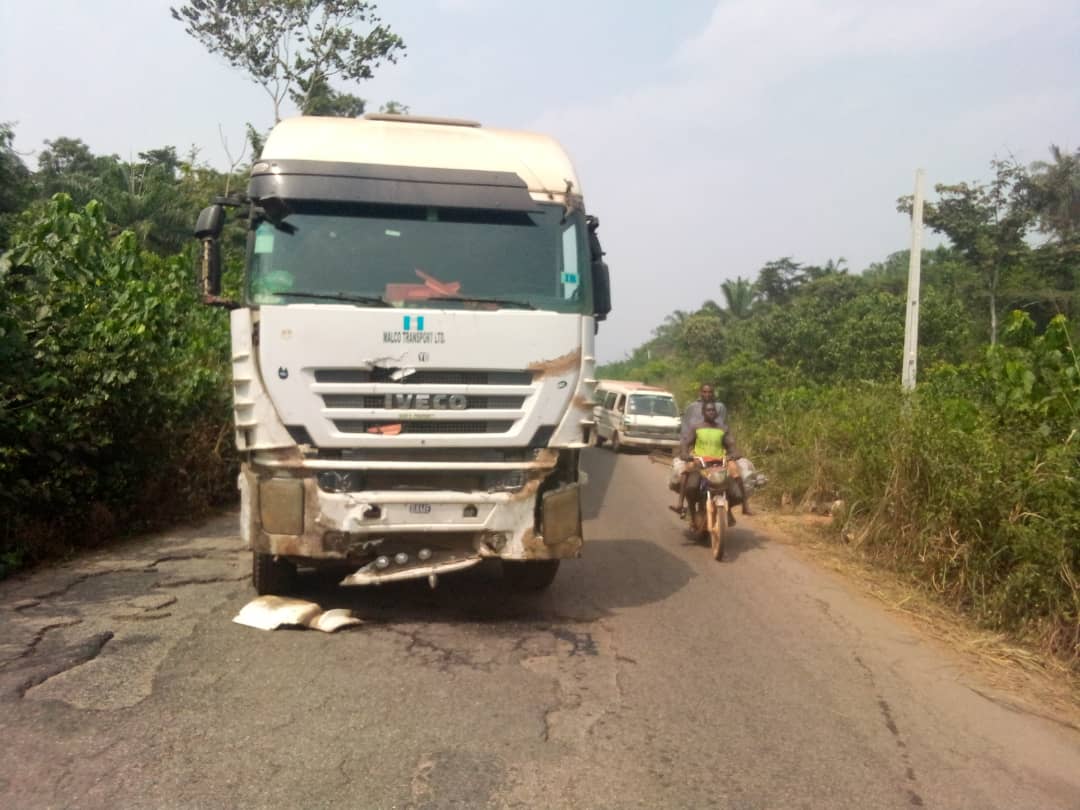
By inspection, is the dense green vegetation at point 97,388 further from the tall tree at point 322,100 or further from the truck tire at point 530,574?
the tall tree at point 322,100

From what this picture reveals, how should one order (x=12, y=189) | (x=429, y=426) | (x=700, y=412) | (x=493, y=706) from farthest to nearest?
(x=12, y=189) < (x=700, y=412) < (x=429, y=426) < (x=493, y=706)

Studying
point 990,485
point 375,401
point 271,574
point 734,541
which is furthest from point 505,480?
point 734,541

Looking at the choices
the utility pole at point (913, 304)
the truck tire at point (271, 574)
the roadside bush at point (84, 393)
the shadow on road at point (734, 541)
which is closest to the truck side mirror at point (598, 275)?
the truck tire at point (271, 574)

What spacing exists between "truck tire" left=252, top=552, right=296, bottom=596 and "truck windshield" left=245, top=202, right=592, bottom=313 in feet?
5.78

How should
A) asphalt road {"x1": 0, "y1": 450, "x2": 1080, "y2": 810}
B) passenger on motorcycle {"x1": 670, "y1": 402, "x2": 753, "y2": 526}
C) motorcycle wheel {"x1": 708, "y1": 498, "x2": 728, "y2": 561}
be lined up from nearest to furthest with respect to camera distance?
asphalt road {"x1": 0, "y1": 450, "x2": 1080, "y2": 810}
motorcycle wheel {"x1": 708, "y1": 498, "x2": 728, "y2": 561}
passenger on motorcycle {"x1": 670, "y1": 402, "x2": 753, "y2": 526}

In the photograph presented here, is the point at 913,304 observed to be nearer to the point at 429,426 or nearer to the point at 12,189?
the point at 429,426

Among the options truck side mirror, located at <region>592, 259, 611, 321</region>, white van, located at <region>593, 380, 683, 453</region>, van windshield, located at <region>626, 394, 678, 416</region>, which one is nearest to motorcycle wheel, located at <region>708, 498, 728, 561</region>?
truck side mirror, located at <region>592, 259, 611, 321</region>

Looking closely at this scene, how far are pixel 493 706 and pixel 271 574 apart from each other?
7.91 ft

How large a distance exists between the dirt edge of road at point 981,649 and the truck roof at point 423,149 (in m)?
4.02

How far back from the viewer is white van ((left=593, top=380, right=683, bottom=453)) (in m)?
22.0

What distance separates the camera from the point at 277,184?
606cm

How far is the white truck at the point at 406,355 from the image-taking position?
18.7 ft

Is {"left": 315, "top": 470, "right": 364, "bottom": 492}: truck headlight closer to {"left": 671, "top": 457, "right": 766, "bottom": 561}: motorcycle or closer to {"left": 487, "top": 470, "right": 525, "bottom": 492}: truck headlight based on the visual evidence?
{"left": 487, "top": 470, "right": 525, "bottom": 492}: truck headlight

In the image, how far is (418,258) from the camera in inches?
239
